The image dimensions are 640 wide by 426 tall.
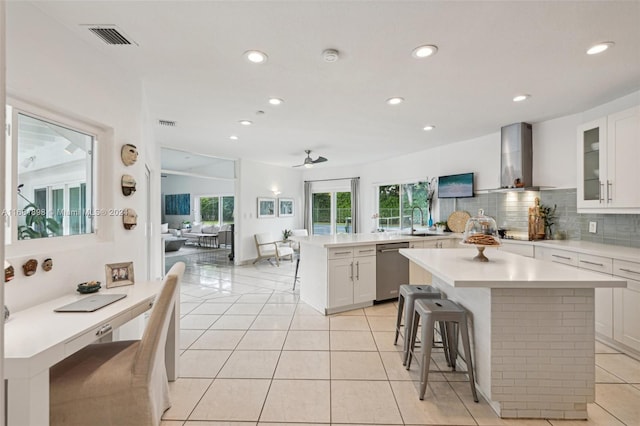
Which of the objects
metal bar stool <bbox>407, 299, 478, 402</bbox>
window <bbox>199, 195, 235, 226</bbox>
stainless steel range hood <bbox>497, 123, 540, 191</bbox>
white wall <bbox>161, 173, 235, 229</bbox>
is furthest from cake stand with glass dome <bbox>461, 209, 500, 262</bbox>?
window <bbox>199, 195, 235, 226</bbox>

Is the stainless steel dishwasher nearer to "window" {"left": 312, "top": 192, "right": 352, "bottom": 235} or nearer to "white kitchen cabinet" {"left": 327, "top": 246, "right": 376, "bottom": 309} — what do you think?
"white kitchen cabinet" {"left": 327, "top": 246, "right": 376, "bottom": 309}

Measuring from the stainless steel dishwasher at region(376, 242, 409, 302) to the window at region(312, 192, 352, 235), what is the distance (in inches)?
143

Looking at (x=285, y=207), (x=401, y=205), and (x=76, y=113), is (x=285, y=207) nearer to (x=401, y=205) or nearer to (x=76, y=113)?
(x=401, y=205)

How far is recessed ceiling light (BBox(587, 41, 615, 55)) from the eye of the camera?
6.73 feet

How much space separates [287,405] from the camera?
191cm

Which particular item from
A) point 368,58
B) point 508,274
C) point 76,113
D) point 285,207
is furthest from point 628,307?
point 285,207

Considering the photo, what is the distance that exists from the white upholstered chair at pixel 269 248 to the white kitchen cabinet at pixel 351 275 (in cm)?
316

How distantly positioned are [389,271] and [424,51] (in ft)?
8.93

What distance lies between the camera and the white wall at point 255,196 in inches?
264

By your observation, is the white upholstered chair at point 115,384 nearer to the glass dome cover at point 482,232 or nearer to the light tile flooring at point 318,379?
the light tile flooring at point 318,379

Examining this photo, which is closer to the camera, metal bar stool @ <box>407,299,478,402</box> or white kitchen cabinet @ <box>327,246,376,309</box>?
metal bar stool @ <box>407,299,478,402</box>

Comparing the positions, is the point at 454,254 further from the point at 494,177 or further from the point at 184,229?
the point at 184,229

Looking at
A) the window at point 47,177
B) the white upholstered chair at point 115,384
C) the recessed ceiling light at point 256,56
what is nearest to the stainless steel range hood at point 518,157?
the recessed ceiling light at point 256,56

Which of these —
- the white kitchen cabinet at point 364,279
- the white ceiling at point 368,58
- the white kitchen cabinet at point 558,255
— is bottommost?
the white kitchen cabinet at point 364,279
